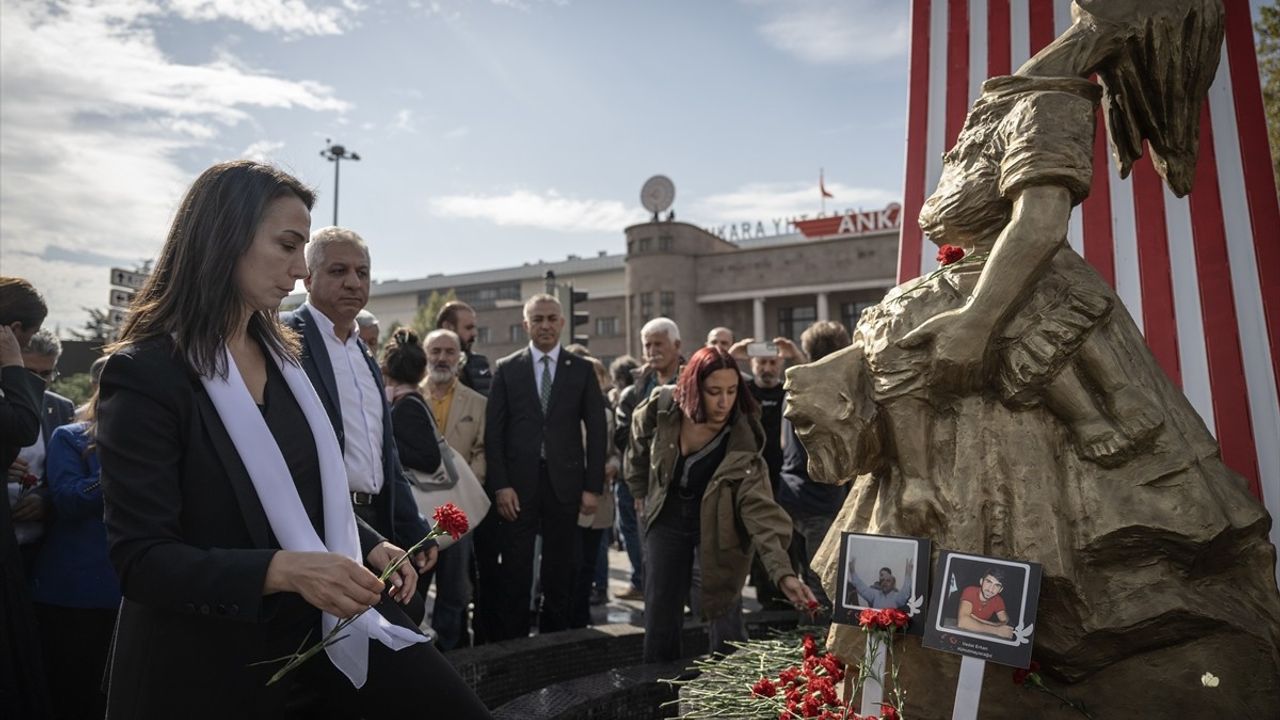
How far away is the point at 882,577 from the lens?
236 cm

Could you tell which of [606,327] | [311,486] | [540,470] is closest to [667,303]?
[606,327]

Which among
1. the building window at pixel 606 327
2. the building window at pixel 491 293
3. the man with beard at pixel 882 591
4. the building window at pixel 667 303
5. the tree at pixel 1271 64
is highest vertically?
the building window at pixel 491 293

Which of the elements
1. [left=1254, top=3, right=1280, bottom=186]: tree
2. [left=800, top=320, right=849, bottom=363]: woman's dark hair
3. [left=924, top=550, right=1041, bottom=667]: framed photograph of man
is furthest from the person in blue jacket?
[left=1254, top=3, right=1280, bottom=186]: tree

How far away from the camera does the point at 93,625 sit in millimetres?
3393

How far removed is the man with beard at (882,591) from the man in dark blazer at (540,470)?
9.22ft

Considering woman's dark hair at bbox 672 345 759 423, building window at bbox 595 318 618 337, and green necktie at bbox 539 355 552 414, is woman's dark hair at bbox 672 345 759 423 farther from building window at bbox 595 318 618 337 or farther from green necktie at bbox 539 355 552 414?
building window at bbox 595 318 618 337

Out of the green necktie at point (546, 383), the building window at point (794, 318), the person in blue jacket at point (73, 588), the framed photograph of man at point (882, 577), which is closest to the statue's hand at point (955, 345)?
the framed photograph of man at point (882, 577)

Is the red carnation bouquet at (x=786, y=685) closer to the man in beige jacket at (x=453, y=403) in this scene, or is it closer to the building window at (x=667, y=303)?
the man in beige jacket at (x=453, y=403)

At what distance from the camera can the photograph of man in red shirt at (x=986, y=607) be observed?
6.77ft

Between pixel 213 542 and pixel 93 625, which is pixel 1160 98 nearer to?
pixel 213 542

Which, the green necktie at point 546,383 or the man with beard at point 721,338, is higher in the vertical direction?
the man with beard at point 721,338

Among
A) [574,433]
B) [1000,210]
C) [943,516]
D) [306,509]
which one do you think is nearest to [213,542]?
[306,509]

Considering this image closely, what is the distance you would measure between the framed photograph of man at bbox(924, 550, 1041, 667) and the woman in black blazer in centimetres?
119

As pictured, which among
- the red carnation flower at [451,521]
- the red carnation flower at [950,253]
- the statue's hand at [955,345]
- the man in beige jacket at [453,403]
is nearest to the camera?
the red carnation flower at [451,521]
